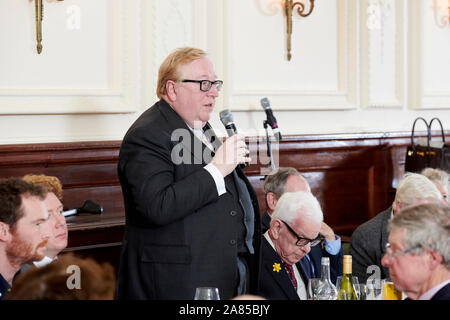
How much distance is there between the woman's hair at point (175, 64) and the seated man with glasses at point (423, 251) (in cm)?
115

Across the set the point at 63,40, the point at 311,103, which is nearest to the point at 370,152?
the point at 311,103

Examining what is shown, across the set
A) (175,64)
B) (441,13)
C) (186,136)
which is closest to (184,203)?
(186,136)

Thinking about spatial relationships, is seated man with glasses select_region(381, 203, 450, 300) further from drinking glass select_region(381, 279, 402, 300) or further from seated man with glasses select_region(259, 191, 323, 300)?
seated man with glasses select_region(259, 191, 323, 300)

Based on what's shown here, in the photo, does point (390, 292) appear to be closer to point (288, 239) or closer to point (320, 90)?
point (288, 239)

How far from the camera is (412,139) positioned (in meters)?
Answer: 5.44

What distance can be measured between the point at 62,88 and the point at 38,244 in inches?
61.3

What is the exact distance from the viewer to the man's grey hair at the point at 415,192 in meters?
3.31

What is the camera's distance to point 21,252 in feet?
8.37

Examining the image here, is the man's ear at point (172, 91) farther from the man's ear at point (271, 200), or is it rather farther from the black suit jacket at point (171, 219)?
the man's ear at point (271, 200)

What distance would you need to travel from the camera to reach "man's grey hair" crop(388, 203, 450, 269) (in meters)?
2.17

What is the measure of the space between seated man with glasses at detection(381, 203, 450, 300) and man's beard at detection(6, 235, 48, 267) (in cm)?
124

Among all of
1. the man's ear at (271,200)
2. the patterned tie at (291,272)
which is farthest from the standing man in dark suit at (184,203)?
the man's ear at (271,200)

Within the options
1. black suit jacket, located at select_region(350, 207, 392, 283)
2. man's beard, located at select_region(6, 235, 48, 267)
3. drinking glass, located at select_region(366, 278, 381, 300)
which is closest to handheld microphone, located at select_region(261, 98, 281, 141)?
black suit jacket, located at select_region(350, 207, 392, 283)

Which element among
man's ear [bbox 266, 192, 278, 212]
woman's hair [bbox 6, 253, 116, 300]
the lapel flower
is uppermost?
woman's hair [bbox 6, 253, 116, 300]
